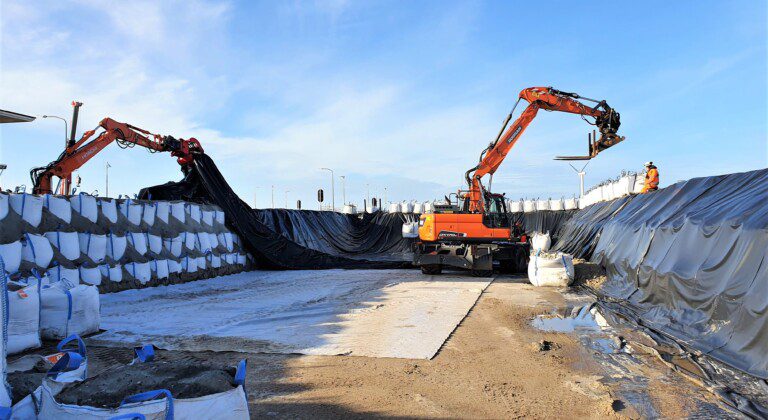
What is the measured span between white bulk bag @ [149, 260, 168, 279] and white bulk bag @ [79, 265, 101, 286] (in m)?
1.63

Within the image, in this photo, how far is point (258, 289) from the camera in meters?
11.5

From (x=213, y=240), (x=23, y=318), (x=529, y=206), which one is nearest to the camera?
(x=23, y=318)

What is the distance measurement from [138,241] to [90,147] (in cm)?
358

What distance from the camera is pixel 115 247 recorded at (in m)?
10.3

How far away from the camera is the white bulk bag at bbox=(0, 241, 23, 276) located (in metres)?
8.02

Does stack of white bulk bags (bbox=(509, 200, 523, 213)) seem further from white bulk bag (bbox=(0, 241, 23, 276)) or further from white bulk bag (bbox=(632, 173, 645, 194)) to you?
white bulk bag (bbox=(0, 241, 23, 276))

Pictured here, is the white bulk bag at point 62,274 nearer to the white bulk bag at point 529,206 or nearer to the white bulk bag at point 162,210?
the white bulk bag at point 162,210

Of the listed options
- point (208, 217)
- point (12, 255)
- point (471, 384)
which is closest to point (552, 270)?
point (471, 384)

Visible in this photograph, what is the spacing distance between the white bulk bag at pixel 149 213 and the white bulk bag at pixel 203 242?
168 cm

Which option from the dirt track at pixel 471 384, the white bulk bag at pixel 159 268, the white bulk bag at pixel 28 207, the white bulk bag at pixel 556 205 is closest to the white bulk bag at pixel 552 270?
the dirt track at pixel 471 384

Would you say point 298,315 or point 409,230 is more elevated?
point 409,230

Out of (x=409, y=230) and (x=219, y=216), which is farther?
(x=409, y=230)

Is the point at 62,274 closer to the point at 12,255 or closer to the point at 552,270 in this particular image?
the point at 12,255

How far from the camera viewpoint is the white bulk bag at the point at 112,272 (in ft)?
32.4
